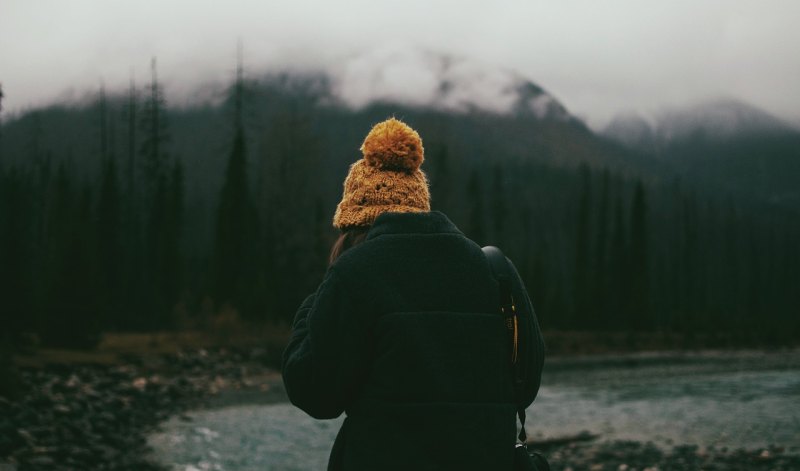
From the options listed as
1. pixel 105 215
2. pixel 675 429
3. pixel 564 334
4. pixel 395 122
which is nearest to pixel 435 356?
pixel 395 122

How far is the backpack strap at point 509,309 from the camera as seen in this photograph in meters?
2.29

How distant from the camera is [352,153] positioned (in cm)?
14200

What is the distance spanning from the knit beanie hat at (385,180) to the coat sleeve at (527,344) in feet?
1.34

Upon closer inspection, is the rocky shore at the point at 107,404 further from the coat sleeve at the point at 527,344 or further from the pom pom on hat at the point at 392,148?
the coat sleeve at the point at 527,344

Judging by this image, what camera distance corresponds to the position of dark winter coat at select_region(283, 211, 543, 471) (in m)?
2.15

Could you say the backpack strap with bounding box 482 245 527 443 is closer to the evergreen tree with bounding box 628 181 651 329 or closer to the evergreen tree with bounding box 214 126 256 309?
the evergreen tree with bounding box 214 126 256 309

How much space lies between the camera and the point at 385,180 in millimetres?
2482

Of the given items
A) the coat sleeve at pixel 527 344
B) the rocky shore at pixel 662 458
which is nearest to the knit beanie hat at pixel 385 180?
the coat sleeve at pixel 527 344

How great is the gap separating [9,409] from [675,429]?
547 inches

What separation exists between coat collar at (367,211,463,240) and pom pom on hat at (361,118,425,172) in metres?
0.24

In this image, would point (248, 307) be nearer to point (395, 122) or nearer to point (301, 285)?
point (301, 285)

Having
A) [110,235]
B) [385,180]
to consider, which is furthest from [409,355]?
[110,235]

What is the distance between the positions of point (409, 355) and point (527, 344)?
42 cm

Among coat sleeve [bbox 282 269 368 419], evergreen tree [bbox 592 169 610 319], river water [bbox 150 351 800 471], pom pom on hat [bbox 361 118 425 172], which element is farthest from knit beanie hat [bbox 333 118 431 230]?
evergreen tree [bbox 592 169 610 319]
